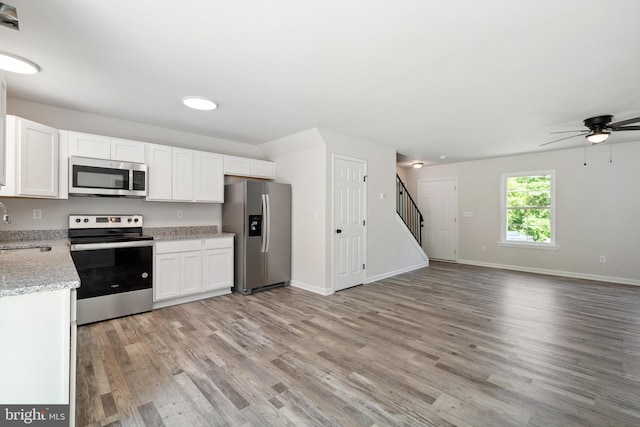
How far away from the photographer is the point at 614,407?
1.81 metres

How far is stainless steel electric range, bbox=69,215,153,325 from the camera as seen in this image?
306 cm

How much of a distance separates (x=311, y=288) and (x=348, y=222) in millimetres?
1201

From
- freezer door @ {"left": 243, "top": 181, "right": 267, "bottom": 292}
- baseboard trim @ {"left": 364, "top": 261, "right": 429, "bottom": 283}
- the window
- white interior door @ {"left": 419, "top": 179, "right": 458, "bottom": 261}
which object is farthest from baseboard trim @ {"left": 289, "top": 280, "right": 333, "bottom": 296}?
the window

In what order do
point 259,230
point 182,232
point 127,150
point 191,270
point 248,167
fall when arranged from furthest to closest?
1. point 248,167
2. point 259,230
3. point 182,232
4. point 191,270
5. point 127,150

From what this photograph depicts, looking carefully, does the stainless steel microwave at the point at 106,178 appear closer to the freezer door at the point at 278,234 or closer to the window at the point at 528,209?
the freezer door at the point at 278,234

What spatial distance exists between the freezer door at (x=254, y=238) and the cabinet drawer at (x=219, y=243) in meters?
0.26

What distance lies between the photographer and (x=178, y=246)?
3.73m

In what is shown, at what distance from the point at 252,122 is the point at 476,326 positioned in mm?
3653

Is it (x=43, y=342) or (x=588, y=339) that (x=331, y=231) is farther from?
(x=43, y=342)

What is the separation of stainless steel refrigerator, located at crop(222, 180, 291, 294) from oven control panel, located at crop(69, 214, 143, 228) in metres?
1.26

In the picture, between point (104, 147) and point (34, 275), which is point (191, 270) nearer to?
point (104, 147)

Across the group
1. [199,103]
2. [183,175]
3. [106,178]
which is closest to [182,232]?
[183,175]

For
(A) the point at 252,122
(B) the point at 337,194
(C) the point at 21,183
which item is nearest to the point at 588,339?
(B) the point at 337,194

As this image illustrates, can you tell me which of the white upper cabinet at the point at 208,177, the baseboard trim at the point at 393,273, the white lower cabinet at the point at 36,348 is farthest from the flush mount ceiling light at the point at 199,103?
the baseboard trim at the point at 393,273
